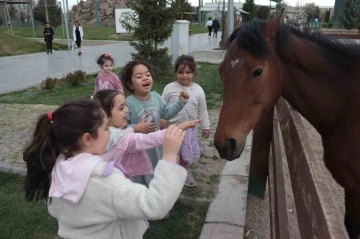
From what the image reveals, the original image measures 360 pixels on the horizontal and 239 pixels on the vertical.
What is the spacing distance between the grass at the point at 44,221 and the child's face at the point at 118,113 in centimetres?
107

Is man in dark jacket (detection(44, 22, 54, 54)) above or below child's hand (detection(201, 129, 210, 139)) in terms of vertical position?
above

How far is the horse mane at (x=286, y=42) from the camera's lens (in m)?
1.88

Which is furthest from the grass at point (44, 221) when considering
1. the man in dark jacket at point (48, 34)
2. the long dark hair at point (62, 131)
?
the man in dark jacket at point (48, 34)

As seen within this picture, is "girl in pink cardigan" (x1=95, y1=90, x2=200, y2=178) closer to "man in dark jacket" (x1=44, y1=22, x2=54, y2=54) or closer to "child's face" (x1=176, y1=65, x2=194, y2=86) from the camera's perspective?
"child's face" (x1=176, y1=65, x2=194, y2=86)

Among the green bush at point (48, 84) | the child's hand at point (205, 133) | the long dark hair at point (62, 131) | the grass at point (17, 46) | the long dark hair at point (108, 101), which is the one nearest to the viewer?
the long dark hair at point (62, 131)

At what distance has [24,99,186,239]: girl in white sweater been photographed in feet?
4.12

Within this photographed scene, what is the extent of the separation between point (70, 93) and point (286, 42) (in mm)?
7125

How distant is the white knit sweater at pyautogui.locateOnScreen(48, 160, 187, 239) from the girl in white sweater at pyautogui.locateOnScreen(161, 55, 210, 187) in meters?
1.79

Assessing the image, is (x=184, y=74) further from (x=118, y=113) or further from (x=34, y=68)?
(x=34, y=68)

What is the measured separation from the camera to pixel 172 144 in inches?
52.4

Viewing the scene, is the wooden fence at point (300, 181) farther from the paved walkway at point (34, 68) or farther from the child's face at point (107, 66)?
the paved walkway at point (34, 68)

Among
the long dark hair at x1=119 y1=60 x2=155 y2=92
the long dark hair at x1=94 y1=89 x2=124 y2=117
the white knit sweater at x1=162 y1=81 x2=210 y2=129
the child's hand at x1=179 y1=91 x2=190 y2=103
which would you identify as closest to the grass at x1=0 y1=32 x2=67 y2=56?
the white knit sweater at x1=162 y1=81 x2=210 y2=129

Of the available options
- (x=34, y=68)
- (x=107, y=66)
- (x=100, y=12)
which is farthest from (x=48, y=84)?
(x=100, y=12)

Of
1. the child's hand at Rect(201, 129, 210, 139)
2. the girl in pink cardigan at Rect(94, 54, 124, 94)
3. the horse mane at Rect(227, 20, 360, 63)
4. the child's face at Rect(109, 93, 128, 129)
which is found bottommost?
the child's hand at Rect(201, 129, 210, 139)
